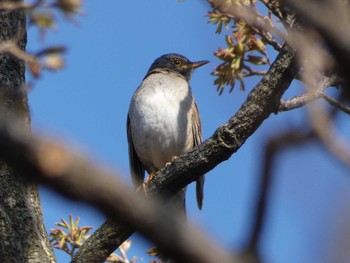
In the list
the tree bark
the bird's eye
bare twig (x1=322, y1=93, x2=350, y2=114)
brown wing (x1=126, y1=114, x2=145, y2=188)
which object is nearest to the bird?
brown wing (x1=126, y1=114, x2=145, y2=188)

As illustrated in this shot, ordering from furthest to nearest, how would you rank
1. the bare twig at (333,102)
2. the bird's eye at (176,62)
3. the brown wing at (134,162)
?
the bird's eye at (176,62) → the brown wing at (134,162) → the bare twig at (333,102)

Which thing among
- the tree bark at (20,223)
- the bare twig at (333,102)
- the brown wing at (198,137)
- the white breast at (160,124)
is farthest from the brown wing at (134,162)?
the bare twig at (333,102)

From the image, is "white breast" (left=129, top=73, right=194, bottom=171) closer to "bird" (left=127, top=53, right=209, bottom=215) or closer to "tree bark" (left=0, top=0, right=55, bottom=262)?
"bird" (left=127, top=53, right=209, bottom=215)

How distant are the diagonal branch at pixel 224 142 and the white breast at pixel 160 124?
9.05 feet

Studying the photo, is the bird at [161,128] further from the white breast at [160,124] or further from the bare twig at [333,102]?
the bare twig at [333,102]

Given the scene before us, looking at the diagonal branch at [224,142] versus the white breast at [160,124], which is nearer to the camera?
the diagonal branch at [224,142]

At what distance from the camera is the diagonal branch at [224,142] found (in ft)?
15.8

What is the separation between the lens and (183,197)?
8594mm

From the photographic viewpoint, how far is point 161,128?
833 cm

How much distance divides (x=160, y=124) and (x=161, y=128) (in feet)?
0.17

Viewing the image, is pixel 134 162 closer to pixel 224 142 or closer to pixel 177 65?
pixel 177 65

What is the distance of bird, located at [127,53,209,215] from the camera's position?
27.4 feet

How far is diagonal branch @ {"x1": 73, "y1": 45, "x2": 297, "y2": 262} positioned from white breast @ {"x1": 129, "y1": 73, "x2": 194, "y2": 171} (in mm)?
2758

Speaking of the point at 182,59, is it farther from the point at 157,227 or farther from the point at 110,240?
the point at 157,227
